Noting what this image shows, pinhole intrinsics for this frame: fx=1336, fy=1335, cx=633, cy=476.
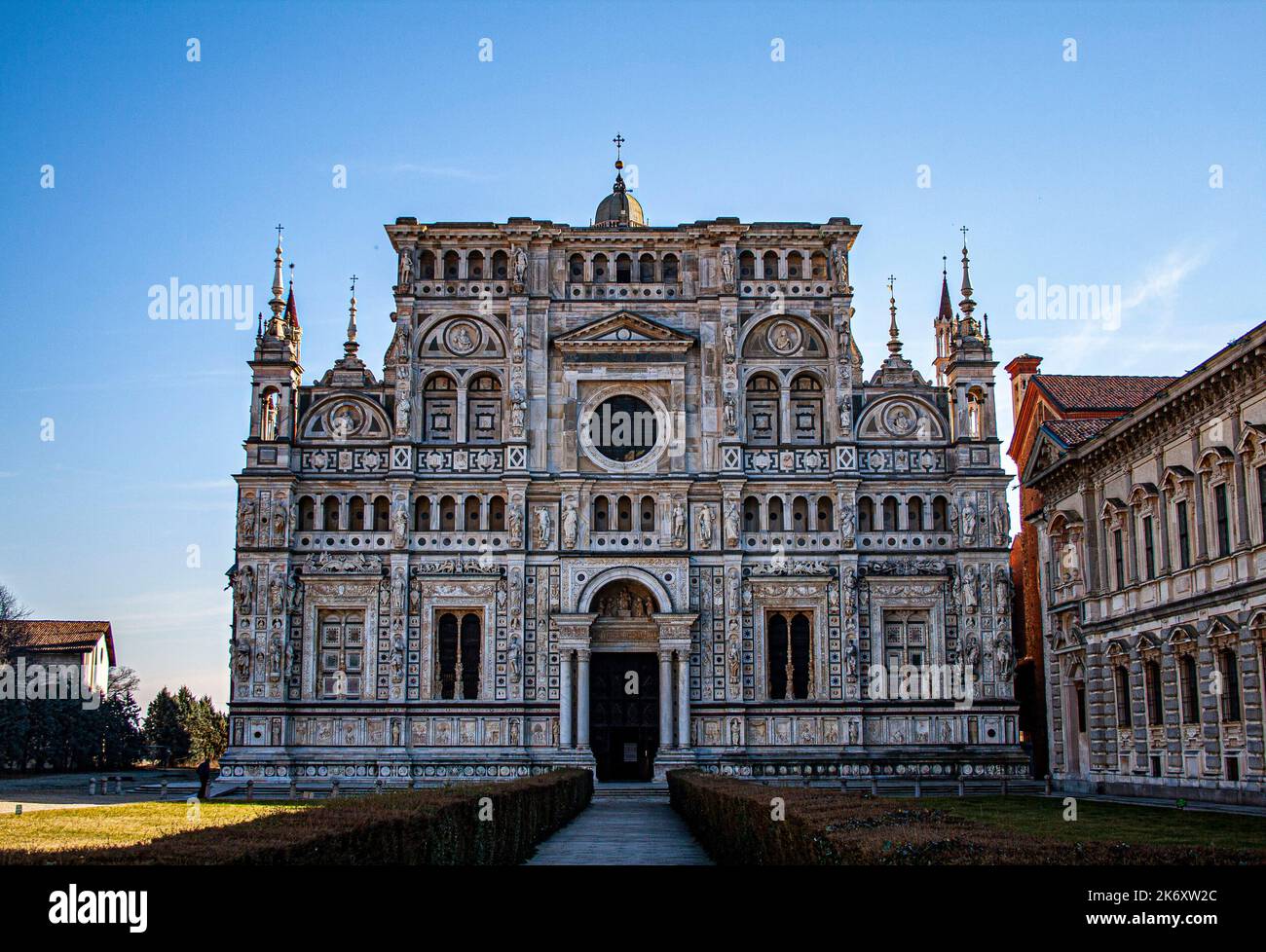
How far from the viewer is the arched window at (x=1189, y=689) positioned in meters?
39.6

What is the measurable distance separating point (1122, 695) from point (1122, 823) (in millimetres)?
14044

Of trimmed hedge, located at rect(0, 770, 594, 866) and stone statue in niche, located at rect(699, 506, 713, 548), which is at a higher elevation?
stone statue in niche, located at rect(699, 506, 713, 548)

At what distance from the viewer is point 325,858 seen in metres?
14.5

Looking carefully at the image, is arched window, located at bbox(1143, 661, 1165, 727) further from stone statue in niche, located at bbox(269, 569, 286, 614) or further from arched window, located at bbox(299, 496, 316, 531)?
stone statue in niche, located at bbox(269, 569, 286, 614)

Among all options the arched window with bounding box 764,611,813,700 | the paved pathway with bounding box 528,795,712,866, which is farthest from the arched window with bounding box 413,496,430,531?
the paved pathway with bounding box 528,795,712,866

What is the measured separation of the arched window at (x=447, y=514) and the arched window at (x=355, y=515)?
10.5 feet

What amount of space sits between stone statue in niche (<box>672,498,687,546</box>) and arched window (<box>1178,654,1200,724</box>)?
73.0ft

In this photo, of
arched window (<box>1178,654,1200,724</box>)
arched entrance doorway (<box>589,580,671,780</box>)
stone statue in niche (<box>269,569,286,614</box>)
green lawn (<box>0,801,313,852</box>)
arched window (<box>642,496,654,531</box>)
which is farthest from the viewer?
arched window (<box>642,496,654,531</box>)

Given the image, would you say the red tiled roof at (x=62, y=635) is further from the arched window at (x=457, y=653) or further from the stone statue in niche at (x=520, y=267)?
the stone statue in niche at (x=520, y=267)

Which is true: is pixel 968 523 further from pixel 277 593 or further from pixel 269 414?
pixel 269 414

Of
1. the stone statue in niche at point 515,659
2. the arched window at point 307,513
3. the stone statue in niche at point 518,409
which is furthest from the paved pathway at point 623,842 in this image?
the arched window at point 307,513

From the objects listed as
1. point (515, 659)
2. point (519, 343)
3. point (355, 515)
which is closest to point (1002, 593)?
point (515, 659)

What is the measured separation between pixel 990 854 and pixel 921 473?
46.4 m

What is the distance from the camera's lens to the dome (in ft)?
221
